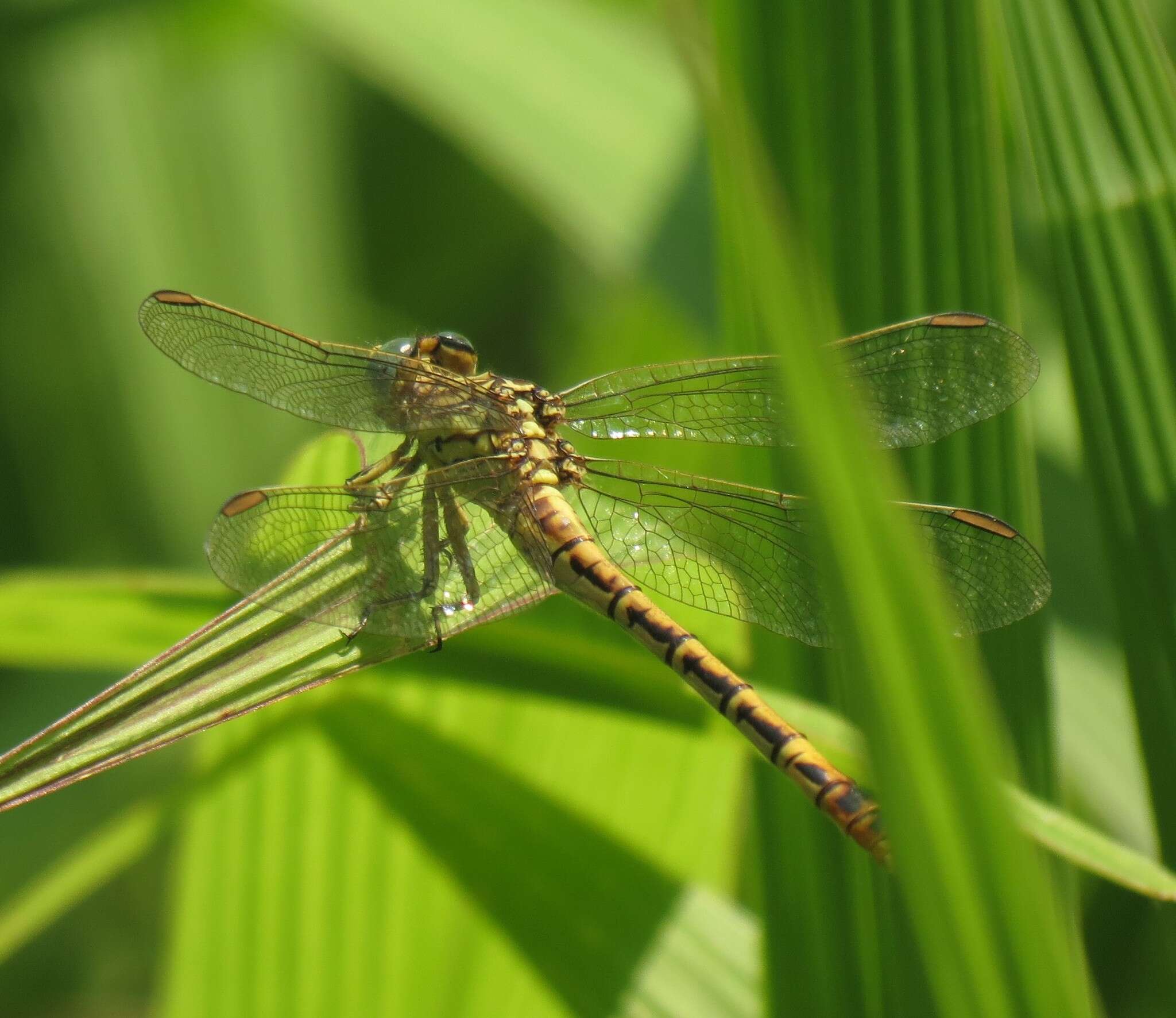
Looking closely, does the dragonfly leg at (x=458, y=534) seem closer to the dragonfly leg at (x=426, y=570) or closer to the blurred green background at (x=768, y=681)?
the dragonfly leg at (x=426, y=570)

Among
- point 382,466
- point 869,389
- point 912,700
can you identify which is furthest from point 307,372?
point 912,700

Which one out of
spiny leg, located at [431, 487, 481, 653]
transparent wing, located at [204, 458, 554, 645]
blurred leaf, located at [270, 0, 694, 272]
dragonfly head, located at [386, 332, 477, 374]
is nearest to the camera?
transparent wing, located at [204, 458, 554, 645]

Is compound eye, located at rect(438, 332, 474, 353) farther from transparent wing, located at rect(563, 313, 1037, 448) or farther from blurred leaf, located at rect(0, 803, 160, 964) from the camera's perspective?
blurred leaf, located at rect(0, 803, 160, 964)

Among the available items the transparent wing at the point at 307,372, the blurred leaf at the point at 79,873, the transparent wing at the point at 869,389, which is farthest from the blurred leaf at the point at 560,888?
the transparent wing at the point at 869,389

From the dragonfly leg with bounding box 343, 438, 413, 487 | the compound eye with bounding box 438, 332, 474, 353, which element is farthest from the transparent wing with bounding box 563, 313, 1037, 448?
the dragonfly leg with bounding box 343, 438, 413, 487

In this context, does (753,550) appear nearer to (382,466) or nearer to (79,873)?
(382,466)

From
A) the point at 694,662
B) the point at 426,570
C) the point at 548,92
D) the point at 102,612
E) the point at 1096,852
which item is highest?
the point at 548,92

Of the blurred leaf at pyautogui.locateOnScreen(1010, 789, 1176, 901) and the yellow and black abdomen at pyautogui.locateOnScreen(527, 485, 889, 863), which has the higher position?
the yellow and black abdomen at pyautogui.locateOnScreen(527, 485, 889, 863)
